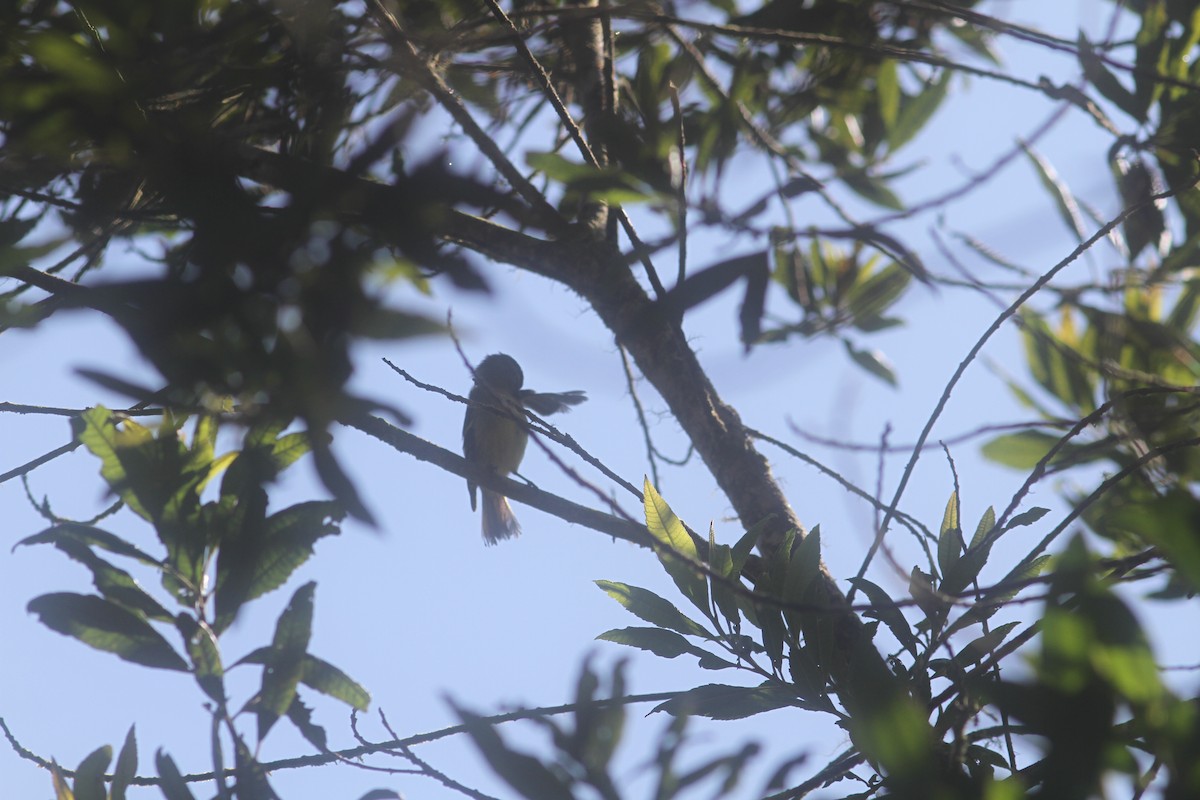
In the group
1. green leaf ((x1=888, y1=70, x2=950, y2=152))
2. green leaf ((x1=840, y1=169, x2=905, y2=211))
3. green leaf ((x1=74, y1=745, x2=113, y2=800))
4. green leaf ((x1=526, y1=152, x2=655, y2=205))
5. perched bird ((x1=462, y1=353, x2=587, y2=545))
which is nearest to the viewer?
green leaf ((x1=526, y1=152, x2=655, y2=205))

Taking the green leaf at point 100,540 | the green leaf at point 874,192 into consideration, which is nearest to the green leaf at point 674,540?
the green leaf at point 100,540

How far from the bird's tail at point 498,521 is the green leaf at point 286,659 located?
12.7 feet

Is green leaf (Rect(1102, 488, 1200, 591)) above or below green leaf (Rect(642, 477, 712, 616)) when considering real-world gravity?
below

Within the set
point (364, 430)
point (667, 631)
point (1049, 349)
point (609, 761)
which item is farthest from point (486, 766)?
point (1049, 349)

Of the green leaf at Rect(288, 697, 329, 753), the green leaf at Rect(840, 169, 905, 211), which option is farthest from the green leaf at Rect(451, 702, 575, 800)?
the green leaf at Rect(840, 169, 905, 211)

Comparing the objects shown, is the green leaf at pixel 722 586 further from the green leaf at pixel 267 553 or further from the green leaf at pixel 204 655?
the green leaf at pixel 204 655

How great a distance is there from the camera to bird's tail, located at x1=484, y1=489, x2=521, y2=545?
5.51 m

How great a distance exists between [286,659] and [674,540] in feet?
2.49

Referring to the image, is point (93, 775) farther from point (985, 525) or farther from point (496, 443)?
point (496, 443)

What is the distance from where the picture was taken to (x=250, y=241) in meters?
1.25

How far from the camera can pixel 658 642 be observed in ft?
6.43

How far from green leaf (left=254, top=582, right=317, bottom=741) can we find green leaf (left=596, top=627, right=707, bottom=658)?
25.8 inches

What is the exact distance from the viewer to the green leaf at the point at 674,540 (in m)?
1.94

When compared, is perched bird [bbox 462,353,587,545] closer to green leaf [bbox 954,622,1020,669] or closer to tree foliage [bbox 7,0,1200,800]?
tree foliage [bbox 7,0,1200,800]
